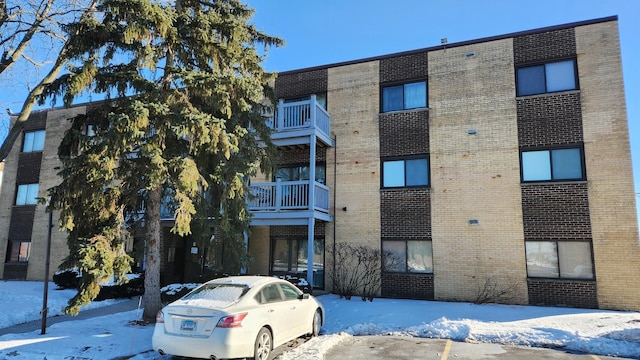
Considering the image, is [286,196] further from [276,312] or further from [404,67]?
[276,312]

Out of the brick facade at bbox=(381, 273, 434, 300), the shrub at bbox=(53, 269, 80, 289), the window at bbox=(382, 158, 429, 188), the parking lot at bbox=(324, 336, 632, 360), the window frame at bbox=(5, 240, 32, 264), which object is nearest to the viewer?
the parking lot at bbox=(324, 336, 632, 360)

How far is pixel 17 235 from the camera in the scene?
73.3ft

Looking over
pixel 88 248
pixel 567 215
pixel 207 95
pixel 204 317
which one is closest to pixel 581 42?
pixel 567 215

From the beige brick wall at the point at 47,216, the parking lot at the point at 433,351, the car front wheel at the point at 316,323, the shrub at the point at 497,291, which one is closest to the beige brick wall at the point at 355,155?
the shrub at the point at 497,291

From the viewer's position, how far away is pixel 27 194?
2289 cm

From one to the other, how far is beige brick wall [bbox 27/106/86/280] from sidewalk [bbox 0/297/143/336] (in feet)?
29.8

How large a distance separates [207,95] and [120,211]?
3.20 metres

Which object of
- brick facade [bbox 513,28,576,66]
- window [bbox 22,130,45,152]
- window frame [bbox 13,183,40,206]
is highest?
brick facade [bbox 513,28,576,66]

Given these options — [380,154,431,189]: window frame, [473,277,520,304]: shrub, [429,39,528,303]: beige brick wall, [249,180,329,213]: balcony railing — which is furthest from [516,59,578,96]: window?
[249,180,329,213]: balcony railing

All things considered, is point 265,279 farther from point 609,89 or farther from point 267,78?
point 609,89

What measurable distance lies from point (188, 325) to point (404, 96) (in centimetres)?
1231

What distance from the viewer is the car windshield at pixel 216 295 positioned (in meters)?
7.07

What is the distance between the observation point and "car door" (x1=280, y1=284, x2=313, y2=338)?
8.10m

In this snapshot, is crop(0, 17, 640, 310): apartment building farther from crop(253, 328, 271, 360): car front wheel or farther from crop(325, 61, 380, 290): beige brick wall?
crop(253, 328, 271, 360): car front wheel
